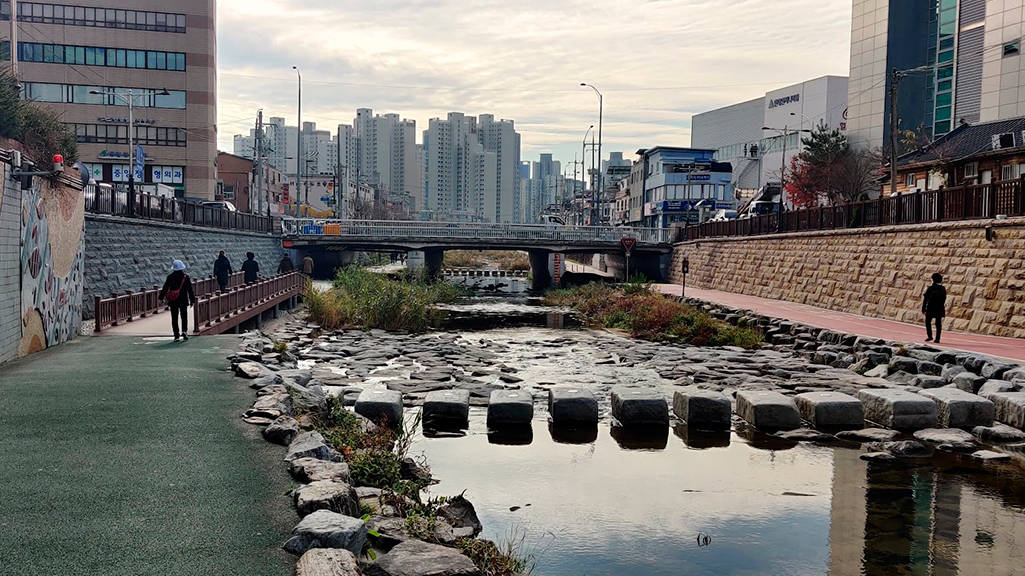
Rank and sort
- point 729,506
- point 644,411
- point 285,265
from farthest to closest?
point 285,265 < point 644,411 < point 729,506

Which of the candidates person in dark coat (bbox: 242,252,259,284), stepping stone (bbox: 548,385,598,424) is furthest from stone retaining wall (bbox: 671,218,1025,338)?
person in dark coat (bbox: 242,252,259,284)

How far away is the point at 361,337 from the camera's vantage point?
26.2 meters

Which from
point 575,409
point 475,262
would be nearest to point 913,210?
point 575,409

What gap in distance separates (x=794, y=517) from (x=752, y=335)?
15308 millimetres

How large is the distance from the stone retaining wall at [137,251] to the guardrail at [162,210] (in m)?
0.44

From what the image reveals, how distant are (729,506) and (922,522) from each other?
1986mm

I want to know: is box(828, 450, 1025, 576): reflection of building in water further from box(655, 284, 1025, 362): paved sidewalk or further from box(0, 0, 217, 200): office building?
box(0, 0, 217, 200): office building

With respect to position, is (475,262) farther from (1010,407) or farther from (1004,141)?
(1010,407)

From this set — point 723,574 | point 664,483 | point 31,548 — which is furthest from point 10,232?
point 723,574

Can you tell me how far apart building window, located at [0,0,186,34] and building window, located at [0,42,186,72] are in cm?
193

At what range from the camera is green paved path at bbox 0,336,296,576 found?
552 cm

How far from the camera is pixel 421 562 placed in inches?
228

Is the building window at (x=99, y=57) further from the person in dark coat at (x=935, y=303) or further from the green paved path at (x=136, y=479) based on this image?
the person in dark coat at (x=935, y=303)

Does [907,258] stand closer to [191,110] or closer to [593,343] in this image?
[593,343]
